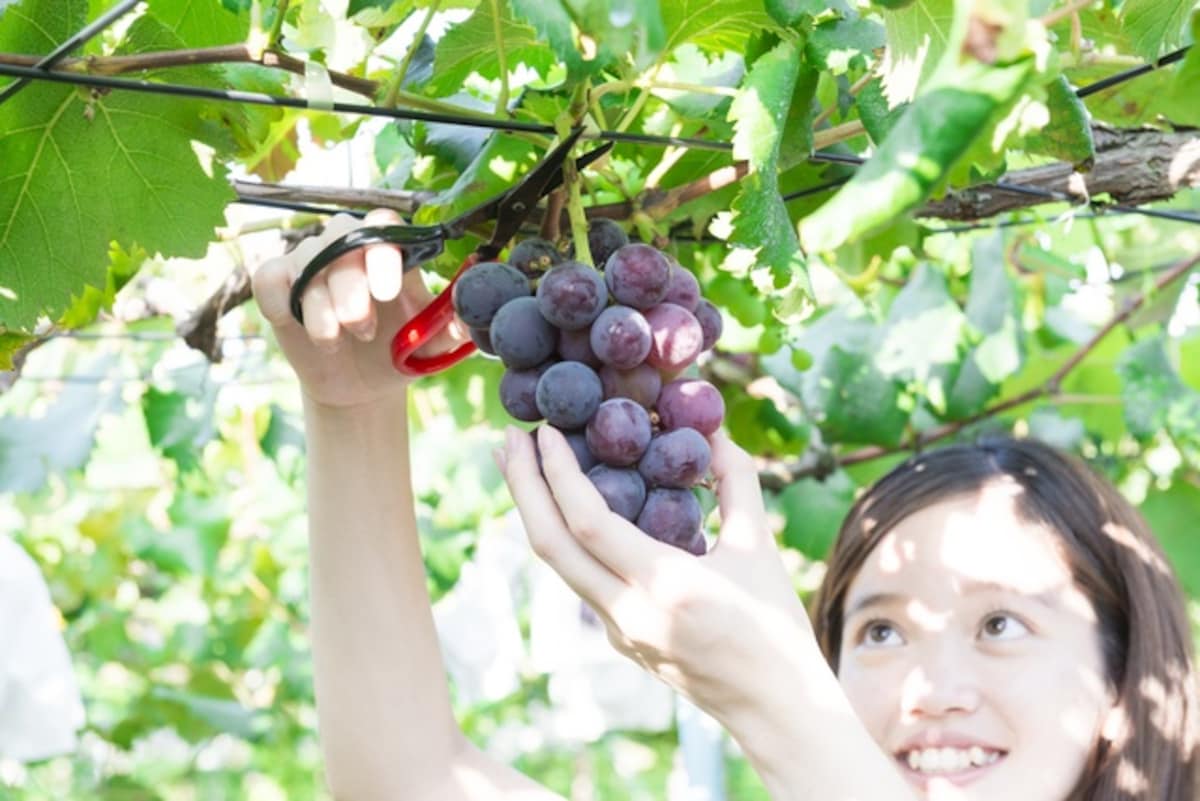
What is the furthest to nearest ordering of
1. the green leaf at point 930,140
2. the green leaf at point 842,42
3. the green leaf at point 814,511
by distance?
the green leaf at point 814,511 → the green leaf at point 842,42 → the green leaf at point 930,140

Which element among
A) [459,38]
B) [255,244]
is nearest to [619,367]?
[459,38]

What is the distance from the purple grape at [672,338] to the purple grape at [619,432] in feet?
0.12

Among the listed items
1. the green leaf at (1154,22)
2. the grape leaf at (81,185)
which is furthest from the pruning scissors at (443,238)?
the green leaf at (1154,22)

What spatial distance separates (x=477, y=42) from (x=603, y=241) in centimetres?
17

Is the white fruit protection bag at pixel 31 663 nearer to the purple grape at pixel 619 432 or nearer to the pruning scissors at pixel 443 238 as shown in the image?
the pruning scissors at pixel 443 238

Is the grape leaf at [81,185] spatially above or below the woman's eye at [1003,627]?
above

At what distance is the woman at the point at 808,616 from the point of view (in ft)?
2.69

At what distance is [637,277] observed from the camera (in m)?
0.82

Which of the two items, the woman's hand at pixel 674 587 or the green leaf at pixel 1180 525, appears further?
the green leaf at pixel 1180 525

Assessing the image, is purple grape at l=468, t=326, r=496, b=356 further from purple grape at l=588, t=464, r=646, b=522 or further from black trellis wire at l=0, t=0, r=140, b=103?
black trellis wire at l=0, t=0, r=140, b=103

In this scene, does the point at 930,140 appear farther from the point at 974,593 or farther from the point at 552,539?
the point at 974,593

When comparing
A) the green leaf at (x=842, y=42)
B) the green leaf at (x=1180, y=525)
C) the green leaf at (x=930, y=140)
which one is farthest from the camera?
the green leaf at (x=1180, y=525)

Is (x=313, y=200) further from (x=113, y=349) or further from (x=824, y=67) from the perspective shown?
(x=113, y=349)

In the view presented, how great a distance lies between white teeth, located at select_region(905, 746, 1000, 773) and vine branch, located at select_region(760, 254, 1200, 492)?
93 cm
